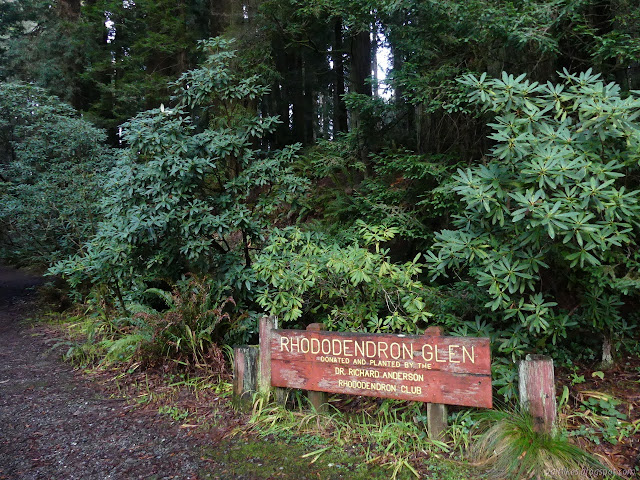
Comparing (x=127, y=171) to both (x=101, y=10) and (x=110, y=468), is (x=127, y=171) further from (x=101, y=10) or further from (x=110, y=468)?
(x=101, y=10)

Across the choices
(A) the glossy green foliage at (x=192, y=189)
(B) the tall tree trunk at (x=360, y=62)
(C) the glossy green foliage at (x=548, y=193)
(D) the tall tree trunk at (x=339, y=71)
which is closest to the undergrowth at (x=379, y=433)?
(C) the glossy green foliage at (x=548, y=193)

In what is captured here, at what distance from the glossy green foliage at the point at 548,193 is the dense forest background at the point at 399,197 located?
0.7 inches

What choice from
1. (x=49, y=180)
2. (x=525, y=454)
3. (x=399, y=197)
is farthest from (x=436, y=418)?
(x=49, y=180)

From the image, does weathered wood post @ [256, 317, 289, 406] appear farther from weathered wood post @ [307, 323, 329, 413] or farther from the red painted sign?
weathered wood post @ [307, 323, 329, 413]

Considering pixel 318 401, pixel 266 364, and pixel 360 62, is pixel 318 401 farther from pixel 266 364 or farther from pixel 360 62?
pixel 360 62

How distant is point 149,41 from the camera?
1052 centimetres

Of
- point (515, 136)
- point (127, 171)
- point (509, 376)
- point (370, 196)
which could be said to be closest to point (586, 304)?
point (509, 376)

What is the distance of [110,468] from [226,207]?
9.32ft

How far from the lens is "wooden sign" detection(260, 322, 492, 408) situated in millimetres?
3314

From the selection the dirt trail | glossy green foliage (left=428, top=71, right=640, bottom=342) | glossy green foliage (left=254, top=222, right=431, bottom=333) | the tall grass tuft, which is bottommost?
the dirt trail

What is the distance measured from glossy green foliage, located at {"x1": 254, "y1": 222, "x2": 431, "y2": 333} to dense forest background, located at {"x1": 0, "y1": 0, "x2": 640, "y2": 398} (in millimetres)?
25

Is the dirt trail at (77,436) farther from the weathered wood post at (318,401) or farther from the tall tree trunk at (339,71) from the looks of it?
the tall tree trunk at (339,71)

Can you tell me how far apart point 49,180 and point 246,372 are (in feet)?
21.0

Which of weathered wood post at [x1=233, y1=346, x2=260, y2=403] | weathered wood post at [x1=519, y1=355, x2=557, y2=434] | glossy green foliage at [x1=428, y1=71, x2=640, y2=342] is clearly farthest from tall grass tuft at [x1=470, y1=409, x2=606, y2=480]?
weathered wood post at [x1=233, y1=346, x2=260, y2=403]
